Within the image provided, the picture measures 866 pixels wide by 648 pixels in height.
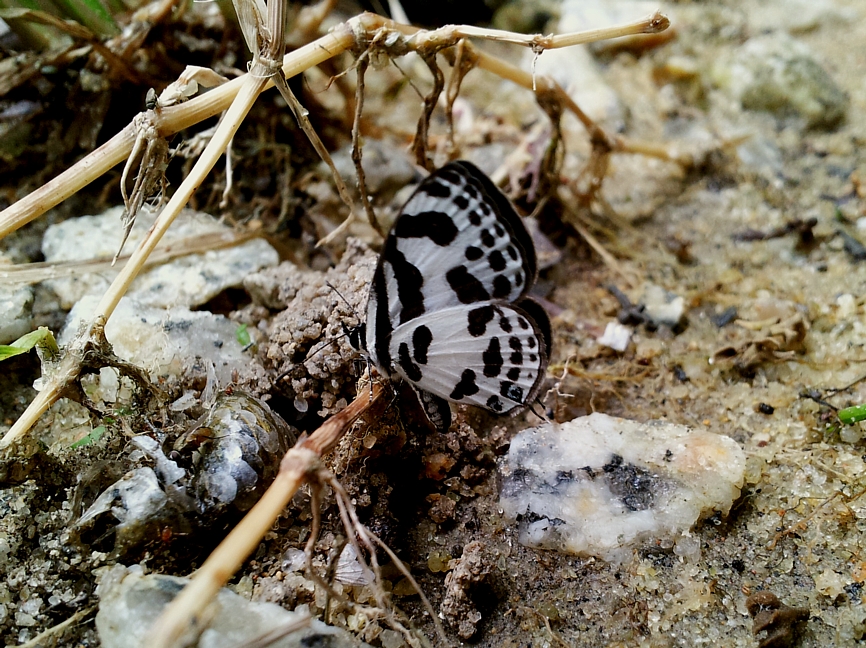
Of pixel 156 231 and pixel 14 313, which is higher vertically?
pixel 156 231

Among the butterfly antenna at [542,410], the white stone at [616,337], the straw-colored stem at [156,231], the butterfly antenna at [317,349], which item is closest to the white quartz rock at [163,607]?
the straw-colored stem at [156,231]

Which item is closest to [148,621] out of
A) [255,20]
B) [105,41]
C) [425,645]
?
[425,645]

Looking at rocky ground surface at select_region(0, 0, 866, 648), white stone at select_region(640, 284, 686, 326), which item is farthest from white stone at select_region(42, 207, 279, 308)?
white stone at select_region(640, 284, 686, 326)

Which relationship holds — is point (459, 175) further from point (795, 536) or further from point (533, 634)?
point (795, 536)

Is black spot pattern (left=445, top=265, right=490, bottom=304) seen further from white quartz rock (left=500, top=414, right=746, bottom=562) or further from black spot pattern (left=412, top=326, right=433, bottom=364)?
white quartz rock (left=500, top=414, right=746, bottom=562)

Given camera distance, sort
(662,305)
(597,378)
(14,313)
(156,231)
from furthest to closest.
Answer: (662,305)
(597,378)
(14,313)
(156,231)

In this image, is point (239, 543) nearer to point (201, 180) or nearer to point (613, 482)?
point (201, 180)

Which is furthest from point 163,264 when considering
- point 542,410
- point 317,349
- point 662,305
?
point 662,305
